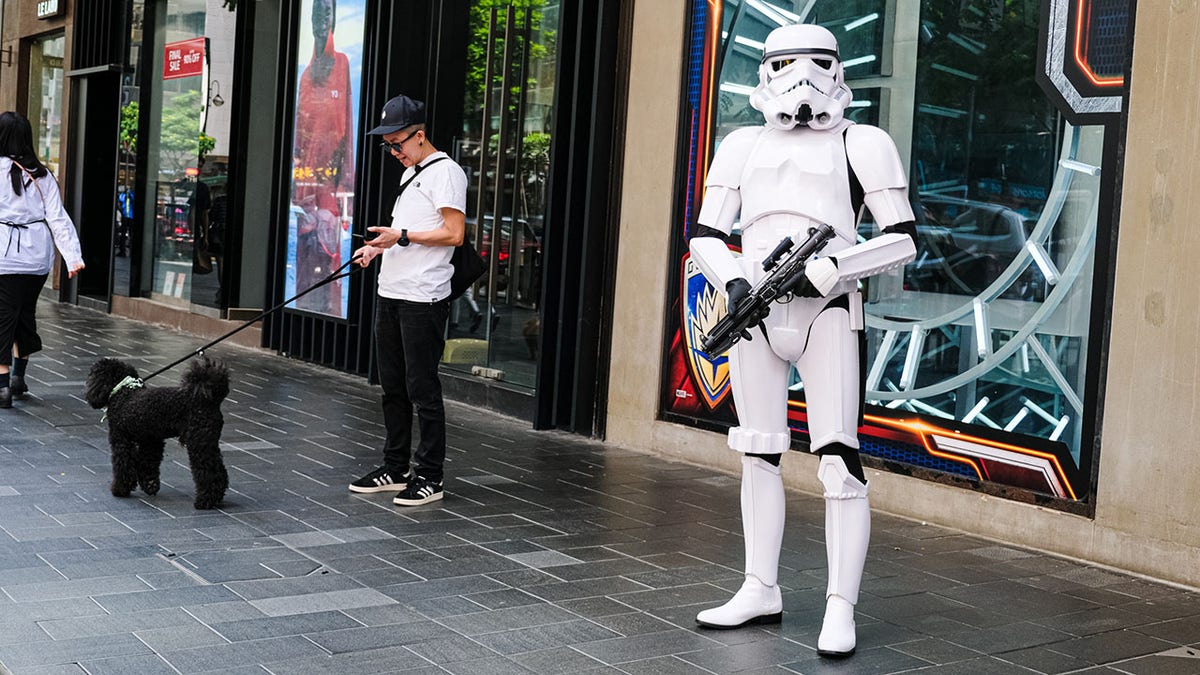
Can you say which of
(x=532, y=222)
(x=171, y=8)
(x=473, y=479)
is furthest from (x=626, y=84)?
(x=171, y=8)

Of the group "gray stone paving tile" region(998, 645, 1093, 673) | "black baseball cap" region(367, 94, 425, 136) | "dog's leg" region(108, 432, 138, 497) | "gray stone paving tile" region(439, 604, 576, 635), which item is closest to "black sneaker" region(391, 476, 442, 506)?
"dog's leg" region(108, 432, 138, 497)

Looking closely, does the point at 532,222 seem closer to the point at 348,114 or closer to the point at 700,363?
the point at 700,363

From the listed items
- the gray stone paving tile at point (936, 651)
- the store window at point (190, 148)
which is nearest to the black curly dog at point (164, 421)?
the gray stone paving tile at point (936, 651)

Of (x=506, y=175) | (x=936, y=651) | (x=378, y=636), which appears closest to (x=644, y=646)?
(x=378, y=636)

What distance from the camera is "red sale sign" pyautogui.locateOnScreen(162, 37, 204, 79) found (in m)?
15.8

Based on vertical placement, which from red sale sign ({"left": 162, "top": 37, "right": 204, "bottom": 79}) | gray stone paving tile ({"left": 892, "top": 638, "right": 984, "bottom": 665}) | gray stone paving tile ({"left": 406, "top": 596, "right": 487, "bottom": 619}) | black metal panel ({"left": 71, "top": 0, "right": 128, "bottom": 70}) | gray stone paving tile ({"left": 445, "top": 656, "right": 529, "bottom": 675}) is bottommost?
gray stone paving tile ({"left": 406, "top": 596, "right": 487, "bottom": 619})

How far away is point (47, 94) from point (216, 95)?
703 cm

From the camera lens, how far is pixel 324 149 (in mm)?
13125

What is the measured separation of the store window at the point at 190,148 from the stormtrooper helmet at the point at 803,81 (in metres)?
11.2

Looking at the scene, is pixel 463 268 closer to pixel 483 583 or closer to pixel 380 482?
pixel 380 482

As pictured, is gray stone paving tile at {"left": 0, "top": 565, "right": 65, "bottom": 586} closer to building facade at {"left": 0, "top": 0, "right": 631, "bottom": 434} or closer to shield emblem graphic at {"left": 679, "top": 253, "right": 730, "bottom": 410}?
building facade at {"left": 0, "top": 0, "right": 631, "bottom": 434}

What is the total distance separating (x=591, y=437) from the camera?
9.53m

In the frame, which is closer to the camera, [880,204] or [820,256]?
[820,256]

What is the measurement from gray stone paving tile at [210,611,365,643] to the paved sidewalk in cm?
1
